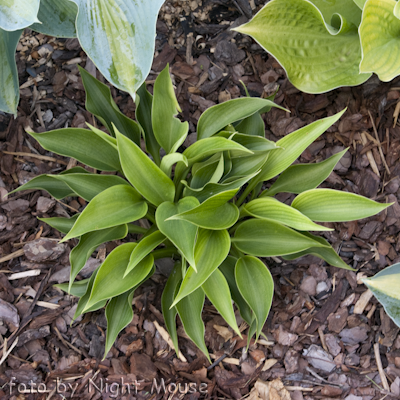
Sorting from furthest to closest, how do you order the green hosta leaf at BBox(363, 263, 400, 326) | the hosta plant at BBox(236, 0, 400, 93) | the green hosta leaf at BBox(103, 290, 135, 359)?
1. the green hosta leaf at BBox(103, 290, 135, 359)
2. the hosta plant at BBox(236, 0, 400, 93)
3. the green hosta leaf at BBox(363, 263, 400, 326)

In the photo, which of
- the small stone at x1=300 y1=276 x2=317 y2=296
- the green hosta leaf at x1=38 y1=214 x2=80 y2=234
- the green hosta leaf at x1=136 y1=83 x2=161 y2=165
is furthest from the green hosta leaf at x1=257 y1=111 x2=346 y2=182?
the green hosta leaf at x1=38 y1=214 x2=80 y2=234

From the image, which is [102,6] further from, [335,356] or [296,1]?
[335,356]

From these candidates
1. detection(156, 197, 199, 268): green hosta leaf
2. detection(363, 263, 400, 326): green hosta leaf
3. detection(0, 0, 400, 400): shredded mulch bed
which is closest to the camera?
detection(363, 263, 400, 326): green hosta leaf

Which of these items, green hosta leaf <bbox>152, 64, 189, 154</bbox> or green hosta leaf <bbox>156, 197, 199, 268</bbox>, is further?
green hosta leaf <bbox>152, 64, 189, 154</bbox>

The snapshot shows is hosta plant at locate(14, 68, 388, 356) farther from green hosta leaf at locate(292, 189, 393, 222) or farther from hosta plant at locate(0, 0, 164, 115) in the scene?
hosta plant at locate(0, 0, 164, 115)

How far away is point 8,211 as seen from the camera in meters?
1.39

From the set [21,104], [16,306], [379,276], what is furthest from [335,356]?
[21,104]

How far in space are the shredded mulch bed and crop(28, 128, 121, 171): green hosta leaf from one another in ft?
1.25

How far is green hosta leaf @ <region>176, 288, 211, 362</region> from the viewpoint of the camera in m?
1.06

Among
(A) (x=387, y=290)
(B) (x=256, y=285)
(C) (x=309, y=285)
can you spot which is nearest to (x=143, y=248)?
(B) (x=256, y=285)

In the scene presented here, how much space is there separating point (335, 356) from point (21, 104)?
154 centimetres

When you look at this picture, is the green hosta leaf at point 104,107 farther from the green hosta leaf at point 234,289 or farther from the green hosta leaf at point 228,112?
the green hosta leaf at point 234,289

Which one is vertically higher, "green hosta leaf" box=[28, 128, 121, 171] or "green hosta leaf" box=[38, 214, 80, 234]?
"green hosta leaf" box=[28, 128, 121, 171]

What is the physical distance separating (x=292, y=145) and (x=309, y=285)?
60 centimetres
